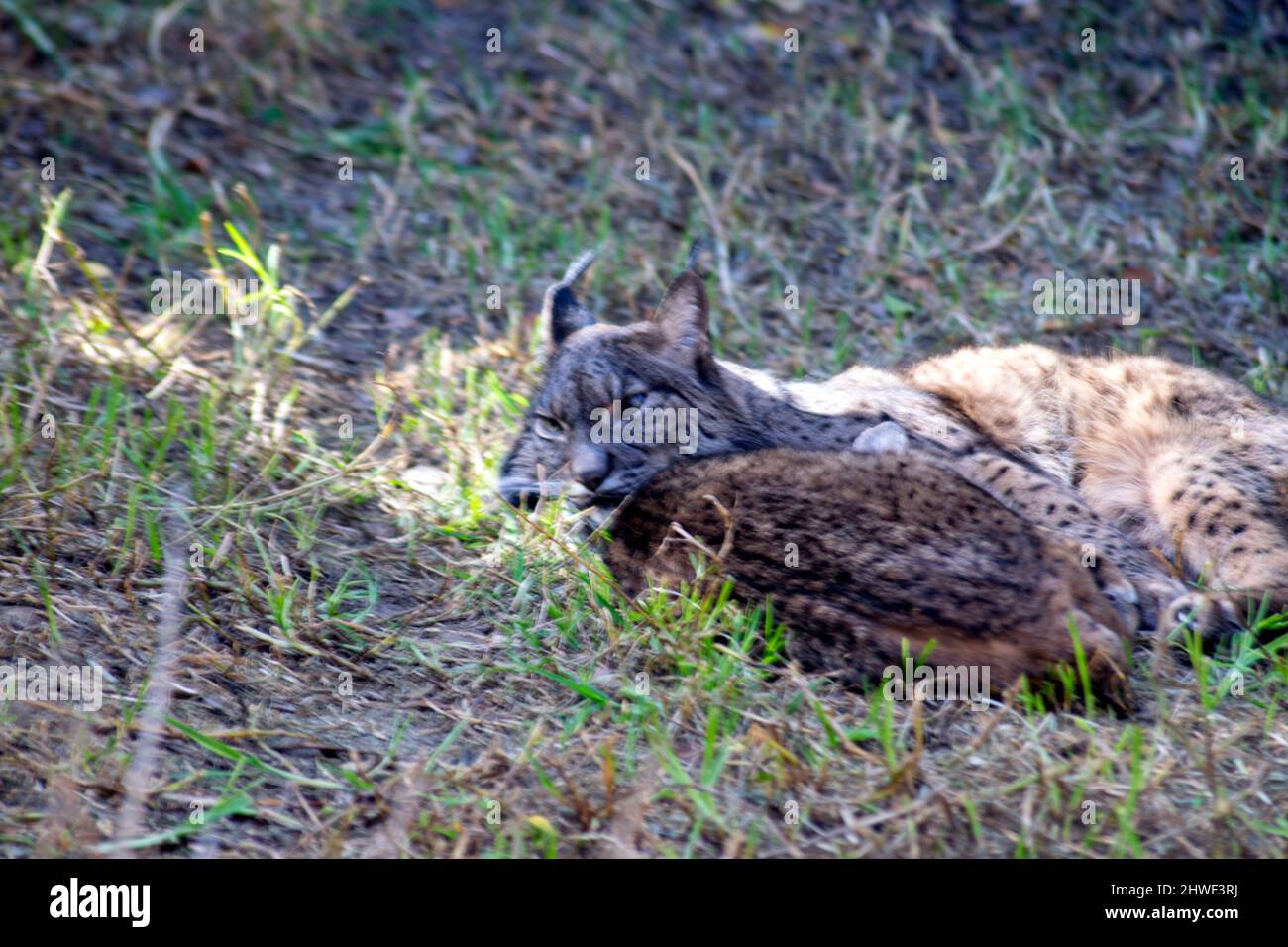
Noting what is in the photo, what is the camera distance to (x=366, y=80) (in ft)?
24.3

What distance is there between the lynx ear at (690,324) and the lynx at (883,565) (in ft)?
2.51

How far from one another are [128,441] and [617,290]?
89.2 inches

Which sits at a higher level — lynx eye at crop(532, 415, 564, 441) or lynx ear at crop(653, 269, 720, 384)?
lynx ear at crop(653, 269, 720, 384)

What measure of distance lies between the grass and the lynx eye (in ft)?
0.95

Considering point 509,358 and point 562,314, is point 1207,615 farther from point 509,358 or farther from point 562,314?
point 509,358

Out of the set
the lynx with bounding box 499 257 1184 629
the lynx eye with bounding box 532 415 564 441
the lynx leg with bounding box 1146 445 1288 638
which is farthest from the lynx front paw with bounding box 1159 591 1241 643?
the lynx eye with bounding box 532 415 564 441

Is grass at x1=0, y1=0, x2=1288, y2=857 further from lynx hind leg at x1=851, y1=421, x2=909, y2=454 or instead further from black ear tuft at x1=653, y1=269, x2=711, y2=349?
lynx hind leg at x1=851, y1=421, x2=909, y2=454

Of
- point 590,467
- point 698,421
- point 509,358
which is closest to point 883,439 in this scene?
point 698,421

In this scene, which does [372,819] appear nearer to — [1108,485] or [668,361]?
[668,361]

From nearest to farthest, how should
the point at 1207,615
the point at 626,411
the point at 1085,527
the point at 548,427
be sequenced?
the point at 1207,615, the point at 1085,527, the point at 626,411, the point at 548,427

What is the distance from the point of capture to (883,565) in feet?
11.5

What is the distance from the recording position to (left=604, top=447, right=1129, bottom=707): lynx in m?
3.40

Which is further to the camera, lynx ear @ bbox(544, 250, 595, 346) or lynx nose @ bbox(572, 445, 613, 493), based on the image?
lynx ear @ bbox(544, 250, 595, 346)

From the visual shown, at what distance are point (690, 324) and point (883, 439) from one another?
77cm
